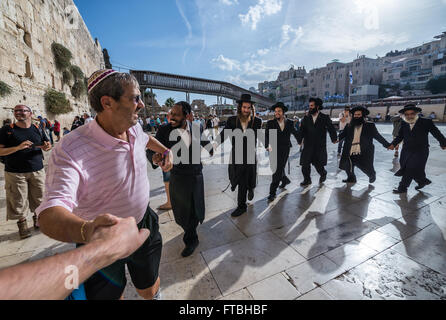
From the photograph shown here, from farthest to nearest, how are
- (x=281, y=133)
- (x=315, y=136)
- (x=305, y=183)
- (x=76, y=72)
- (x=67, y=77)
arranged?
1. (x=76, y=72)
2. (x=67, y=77)
3. (x=305, y=183)
4. (x=315, y=136)
5. (x=281, y=133)

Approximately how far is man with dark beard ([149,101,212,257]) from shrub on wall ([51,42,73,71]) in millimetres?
13254

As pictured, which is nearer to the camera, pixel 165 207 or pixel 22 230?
pixel 22 230

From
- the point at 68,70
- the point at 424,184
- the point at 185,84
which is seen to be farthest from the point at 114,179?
the point at 185,84

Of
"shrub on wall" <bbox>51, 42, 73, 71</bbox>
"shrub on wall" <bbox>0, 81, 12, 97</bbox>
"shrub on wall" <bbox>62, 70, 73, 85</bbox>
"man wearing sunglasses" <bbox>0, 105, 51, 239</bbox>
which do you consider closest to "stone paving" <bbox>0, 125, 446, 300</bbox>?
"man wearing sunglasses" <bbox>0, 105, 51, 239</bbox>

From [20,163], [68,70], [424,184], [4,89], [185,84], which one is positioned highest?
[185,84]

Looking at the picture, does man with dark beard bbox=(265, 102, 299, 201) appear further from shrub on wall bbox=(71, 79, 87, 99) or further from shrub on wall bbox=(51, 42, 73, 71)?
shrub on wall bbox=(71, 79, 87, 99)

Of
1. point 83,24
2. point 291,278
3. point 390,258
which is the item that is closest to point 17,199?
point 291,278

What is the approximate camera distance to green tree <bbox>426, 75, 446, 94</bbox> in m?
48.3

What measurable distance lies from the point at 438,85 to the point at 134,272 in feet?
244

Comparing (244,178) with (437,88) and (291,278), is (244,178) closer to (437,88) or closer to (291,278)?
(291,278)

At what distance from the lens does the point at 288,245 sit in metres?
A: 2.65

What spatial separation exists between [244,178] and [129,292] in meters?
2.31

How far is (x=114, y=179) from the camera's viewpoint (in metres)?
1.27

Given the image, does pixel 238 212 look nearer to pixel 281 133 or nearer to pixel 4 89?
pixel 281 133
